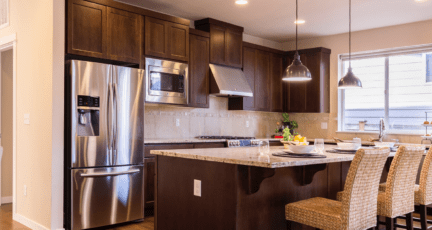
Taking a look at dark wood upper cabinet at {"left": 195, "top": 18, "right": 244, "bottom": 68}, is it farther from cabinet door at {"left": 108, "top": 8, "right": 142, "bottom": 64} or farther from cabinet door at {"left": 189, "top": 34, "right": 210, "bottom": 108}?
cabinet door at {"left": 108, "top": 8, "right": 142, "bottom": 64}

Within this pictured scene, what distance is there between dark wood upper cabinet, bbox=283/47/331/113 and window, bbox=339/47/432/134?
29 cm

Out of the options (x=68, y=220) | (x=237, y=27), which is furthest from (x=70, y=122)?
(x=237, y=27)

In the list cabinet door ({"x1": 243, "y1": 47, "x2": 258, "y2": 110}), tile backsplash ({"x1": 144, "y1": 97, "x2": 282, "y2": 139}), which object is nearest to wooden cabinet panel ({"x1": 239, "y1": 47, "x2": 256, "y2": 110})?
cabinet door ({"x1": 243, "y1": 47, "x2": 258, "y2": 110})

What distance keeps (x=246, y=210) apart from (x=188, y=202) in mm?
496

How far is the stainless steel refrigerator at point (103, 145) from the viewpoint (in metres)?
3.71

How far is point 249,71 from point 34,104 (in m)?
3.24

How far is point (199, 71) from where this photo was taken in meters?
5.30

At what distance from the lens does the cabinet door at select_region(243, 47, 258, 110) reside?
19.8 ft

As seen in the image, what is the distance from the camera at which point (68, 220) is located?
3705mm

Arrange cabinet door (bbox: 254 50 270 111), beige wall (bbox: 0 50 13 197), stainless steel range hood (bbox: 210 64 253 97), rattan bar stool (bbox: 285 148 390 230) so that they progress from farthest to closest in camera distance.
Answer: cabinet door (bbox: 254 50 270 111) → stainless steel range hood (bbox: 210 64 253 97) → beige wall (bbox: 0 50 13 197) → rattan bar stool (bbox: 285 148 390 230)

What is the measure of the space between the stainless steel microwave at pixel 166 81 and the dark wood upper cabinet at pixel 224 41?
72 centimetres

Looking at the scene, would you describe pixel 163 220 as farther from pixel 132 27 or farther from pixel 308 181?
pixel 132 27

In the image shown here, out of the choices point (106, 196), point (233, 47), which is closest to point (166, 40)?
point (233, 47)

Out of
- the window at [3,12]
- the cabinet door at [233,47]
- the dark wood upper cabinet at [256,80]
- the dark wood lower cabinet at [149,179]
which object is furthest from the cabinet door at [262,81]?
the window at [3,12]
